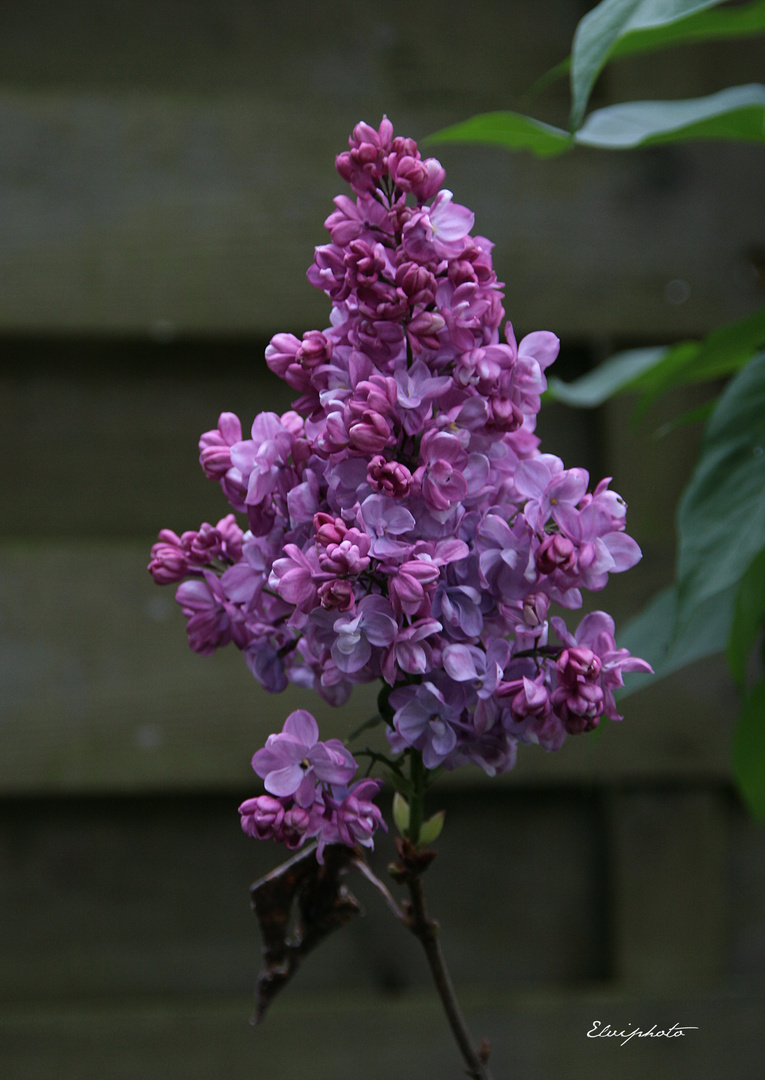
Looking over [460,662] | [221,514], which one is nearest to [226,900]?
[221,514]

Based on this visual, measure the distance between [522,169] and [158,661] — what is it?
18.9 inches

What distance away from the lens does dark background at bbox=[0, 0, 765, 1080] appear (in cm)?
68

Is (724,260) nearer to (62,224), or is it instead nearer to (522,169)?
(522,169)

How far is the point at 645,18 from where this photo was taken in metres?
0.30

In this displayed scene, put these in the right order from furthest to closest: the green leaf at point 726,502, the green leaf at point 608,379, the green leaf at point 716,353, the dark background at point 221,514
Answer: the dark background at point 221,514
the green leaf at point 608,379
the green leaf at point 716,353
the green leaf at point 726,502

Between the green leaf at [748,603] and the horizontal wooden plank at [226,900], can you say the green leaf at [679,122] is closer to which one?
the green leaf at [748,603]

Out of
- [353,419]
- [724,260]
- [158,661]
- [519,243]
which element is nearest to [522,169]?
[519,243]

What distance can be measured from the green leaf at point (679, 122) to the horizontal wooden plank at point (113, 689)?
41 centimetres

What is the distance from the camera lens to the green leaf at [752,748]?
417mm

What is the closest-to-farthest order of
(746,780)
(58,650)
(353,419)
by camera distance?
(353,419), (746,780), (58,650)

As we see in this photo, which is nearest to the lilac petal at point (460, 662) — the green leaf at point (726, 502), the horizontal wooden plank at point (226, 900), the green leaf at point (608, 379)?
the green leaf at point (726, 502)

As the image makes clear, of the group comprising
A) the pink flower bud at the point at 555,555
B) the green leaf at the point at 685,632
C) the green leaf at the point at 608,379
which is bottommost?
the green leaf at the point at 685,632

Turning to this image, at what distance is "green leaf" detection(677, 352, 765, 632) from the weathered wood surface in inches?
14.2

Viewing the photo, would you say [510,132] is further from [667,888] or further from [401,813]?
[667,888]
